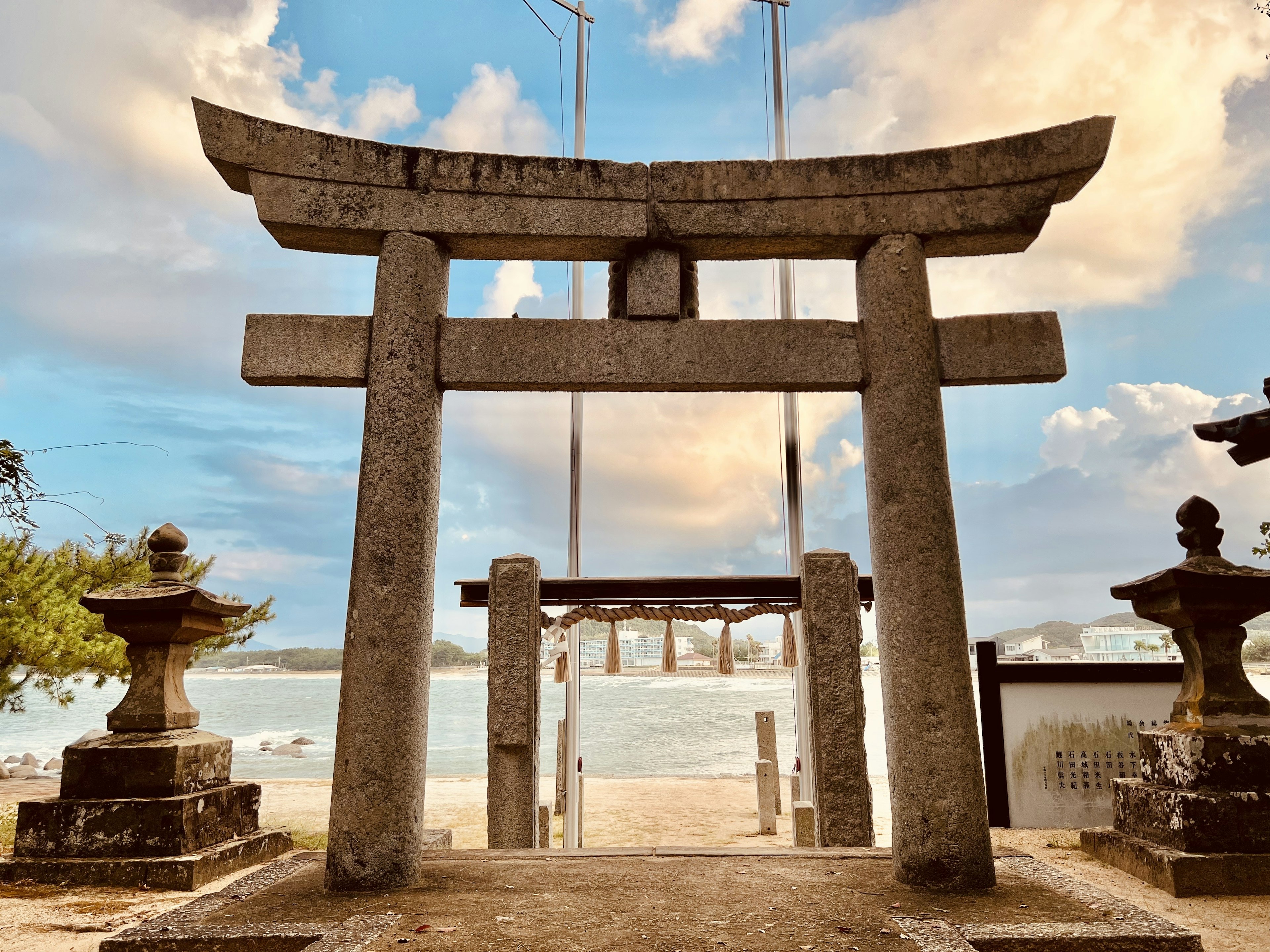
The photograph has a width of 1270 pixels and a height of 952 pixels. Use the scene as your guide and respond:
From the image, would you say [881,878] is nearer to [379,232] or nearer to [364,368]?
[364,368]

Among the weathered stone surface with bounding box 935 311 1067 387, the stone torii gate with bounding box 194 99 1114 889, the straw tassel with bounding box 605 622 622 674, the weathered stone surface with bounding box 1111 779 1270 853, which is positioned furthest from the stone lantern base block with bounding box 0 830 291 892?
the weathered stone surface with bounding box 1111 779 1270 853

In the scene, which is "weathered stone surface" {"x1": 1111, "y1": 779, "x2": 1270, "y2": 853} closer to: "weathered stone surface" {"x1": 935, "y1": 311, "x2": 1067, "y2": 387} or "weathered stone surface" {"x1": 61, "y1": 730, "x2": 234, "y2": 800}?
"weathered stone surface" {"x1": 935, "y1": 311, "x2": 1067, "y2": 387}

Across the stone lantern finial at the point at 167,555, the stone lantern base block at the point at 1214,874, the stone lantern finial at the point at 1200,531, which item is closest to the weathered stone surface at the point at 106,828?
the stone lantern finial at the point at 167,555

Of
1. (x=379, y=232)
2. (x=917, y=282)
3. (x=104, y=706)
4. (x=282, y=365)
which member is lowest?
(x=104, y=706)

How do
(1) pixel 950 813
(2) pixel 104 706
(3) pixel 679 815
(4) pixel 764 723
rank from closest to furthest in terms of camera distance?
(1) pixel 950 813 < (4) pixel 764 723 < (3) pixel 679 815 < (2) pixel 104 706

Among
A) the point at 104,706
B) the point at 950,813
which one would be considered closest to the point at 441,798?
the point at 950,813

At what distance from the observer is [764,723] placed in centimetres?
1176

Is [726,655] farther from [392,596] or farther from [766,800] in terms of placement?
[392,596]

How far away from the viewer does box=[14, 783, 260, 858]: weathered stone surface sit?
5.30 meters

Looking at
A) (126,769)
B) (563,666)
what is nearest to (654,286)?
(126,769)

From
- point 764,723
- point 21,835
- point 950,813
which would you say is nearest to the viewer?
point 950,813

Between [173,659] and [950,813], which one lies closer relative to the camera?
[950,813]

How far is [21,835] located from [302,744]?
2789cm

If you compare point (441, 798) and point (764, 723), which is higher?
point (764, 723)
